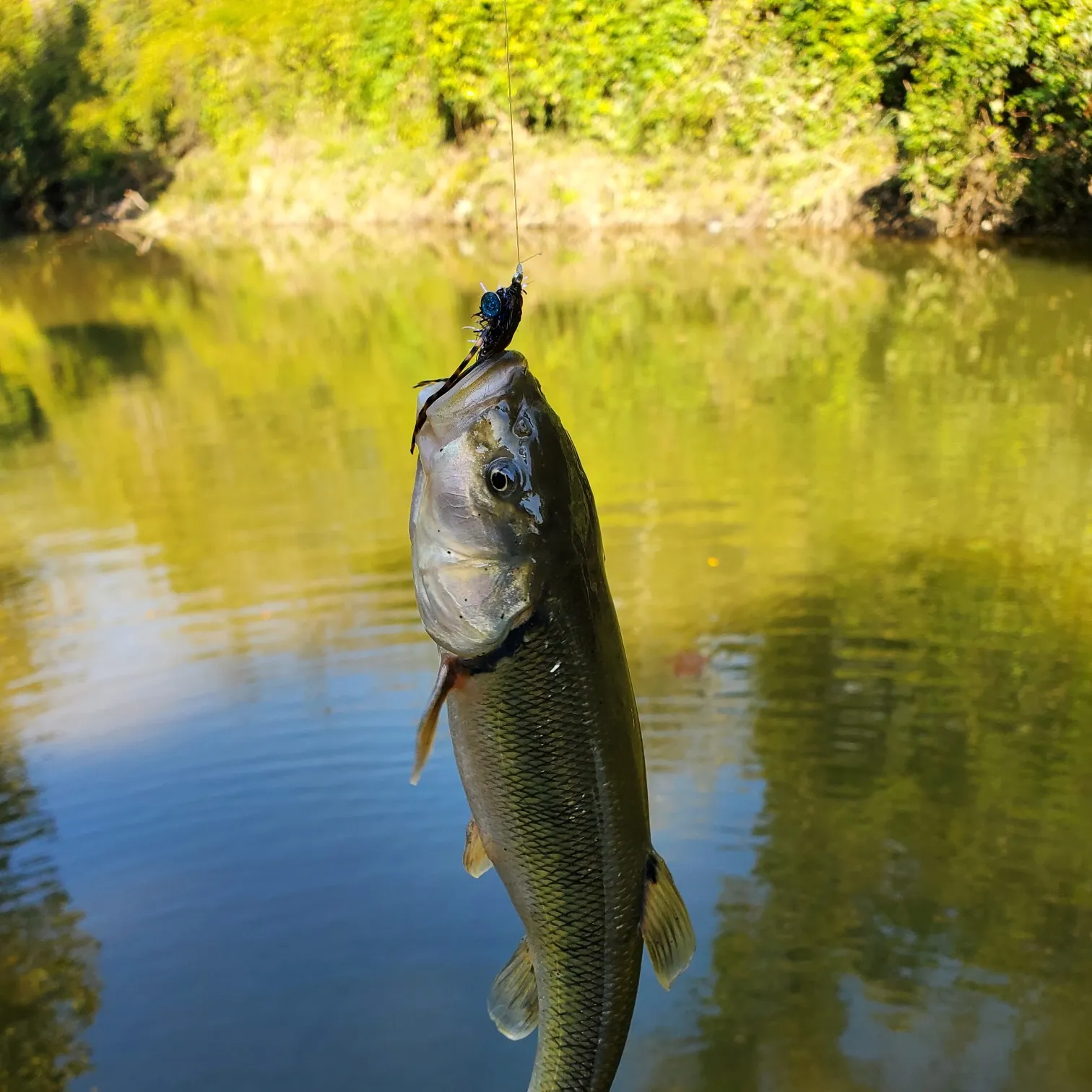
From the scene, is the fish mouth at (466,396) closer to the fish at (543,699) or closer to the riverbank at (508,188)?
the fish at (543,699)

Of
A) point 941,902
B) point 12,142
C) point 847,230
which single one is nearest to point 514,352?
point 941,902

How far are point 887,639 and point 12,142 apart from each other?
26.0m

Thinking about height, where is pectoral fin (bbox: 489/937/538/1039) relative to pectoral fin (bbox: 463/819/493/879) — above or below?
below

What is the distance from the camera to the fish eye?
1.75 m

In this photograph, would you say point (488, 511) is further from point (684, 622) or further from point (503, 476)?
point (684, 622)

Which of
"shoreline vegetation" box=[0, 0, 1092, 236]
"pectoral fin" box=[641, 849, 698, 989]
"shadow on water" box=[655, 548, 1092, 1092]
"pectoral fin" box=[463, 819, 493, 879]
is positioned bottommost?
"shadow on water" box=[655, 548, 1092, 1092]

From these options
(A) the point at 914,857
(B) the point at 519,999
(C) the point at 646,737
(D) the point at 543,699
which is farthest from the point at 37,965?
(D) the point at 543,699

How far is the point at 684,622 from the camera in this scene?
20.6 ft

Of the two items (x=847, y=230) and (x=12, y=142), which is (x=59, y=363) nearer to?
(x=847, y=230)

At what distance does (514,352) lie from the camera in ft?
5.81

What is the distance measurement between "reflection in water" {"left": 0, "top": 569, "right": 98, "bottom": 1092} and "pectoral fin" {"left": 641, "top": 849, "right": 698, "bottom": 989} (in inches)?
108

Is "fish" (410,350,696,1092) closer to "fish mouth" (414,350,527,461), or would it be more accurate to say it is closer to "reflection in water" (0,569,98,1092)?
"fish mouth" (414,350,527,461)

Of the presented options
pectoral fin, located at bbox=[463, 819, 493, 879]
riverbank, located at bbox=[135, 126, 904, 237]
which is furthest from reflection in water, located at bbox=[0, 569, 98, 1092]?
riverbank, located at bbox=[135, 126, 904, 237]

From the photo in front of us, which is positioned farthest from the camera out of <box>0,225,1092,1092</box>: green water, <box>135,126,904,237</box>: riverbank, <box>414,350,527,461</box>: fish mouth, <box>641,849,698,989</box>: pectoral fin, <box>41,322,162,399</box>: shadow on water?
<box>135,126,904,237</box>: riverbank
